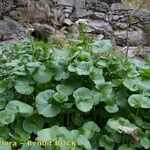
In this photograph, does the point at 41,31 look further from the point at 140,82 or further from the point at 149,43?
the point at 140,82

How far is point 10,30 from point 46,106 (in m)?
5.80

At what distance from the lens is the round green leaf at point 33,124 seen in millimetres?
1835

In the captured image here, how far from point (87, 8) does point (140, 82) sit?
8640 mm

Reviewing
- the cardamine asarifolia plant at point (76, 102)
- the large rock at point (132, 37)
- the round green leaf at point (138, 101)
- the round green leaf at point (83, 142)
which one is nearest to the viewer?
the round green leaf at point (83, 142)

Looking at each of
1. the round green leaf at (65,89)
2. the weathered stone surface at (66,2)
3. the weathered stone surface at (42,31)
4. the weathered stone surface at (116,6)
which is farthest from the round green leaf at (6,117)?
the weathered stone surface at (116,6)

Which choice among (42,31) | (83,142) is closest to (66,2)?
(42,31)

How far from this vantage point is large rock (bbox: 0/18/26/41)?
717 centimetres

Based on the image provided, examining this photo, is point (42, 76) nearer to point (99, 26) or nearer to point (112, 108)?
point (112, 108)

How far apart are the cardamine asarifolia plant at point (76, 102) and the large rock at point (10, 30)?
16.4 ft

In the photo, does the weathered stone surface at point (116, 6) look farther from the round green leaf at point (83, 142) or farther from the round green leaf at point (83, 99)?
the round green leaf at point (83, 142)

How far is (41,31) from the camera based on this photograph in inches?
318

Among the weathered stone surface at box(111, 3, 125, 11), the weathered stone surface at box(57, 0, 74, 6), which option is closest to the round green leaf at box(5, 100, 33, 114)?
the weathered stone surface at box(57, 0, 74, 6)

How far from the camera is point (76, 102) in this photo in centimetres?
183

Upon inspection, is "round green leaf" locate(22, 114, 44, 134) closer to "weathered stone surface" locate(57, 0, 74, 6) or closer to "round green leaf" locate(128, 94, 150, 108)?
"round green leaf" locate(128, 94, 150, 108)
